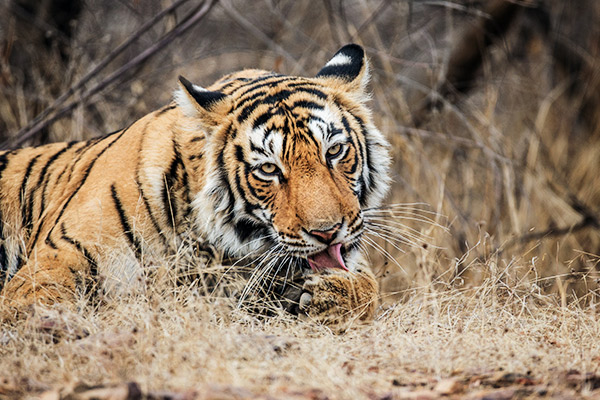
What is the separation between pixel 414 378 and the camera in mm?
2031

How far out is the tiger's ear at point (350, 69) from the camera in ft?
10.6

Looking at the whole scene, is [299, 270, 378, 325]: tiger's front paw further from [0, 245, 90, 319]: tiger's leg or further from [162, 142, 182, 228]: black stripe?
[0, 245, 90, 319]: tiger's leg

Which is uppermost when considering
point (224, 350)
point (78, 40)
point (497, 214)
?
point (78, 40)

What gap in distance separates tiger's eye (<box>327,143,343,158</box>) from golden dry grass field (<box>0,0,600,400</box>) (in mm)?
479

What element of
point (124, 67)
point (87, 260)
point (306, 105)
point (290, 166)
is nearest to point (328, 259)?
point (290, 166)

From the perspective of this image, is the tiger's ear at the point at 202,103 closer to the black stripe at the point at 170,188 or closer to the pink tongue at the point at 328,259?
the black stripe at the point at 170,188

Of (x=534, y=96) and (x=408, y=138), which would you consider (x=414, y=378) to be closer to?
(x=408, y=138)

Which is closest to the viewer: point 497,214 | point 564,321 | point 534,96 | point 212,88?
point 564,321

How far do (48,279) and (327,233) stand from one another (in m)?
1.21

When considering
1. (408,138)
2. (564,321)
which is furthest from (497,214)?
(564,321)

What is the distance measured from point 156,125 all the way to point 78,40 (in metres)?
3.19

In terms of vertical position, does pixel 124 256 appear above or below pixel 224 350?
above

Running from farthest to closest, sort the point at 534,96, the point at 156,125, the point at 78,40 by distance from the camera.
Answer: the point at 534,96
the point at 78,40
the point at 156,125

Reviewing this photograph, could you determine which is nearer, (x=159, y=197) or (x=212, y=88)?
(x=159, y=197)
